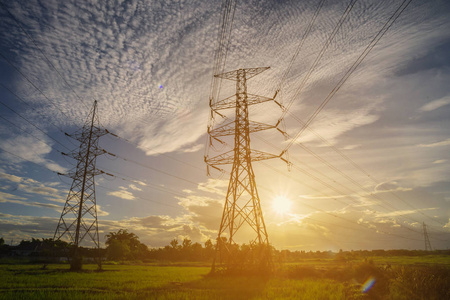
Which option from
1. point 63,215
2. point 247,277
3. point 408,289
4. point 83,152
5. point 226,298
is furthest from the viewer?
point 83,152

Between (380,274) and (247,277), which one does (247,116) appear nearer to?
(247,277)

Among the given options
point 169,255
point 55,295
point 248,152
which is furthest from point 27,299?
point 169,255

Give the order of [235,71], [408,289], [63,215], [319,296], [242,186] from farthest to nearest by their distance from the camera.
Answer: [63,215] → [235,71] → [242,186] → [408,289] → [319,296]

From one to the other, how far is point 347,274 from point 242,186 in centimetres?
2074

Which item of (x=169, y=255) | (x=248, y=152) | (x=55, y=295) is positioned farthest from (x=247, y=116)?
(x=169, y=255)

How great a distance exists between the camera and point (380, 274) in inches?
1057

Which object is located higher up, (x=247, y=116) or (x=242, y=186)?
(x=247, y=116)

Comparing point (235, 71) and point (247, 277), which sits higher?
point (235, 71)

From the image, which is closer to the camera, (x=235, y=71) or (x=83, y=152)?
(x=235, y=71)

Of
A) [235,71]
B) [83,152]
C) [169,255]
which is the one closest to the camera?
[235,71]

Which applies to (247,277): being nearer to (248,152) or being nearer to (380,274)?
A: (248,152)

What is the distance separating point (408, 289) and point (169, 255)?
95318mm

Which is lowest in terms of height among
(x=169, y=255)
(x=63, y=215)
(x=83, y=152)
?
(x=169, y=255)

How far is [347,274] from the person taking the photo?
32.2 meters
